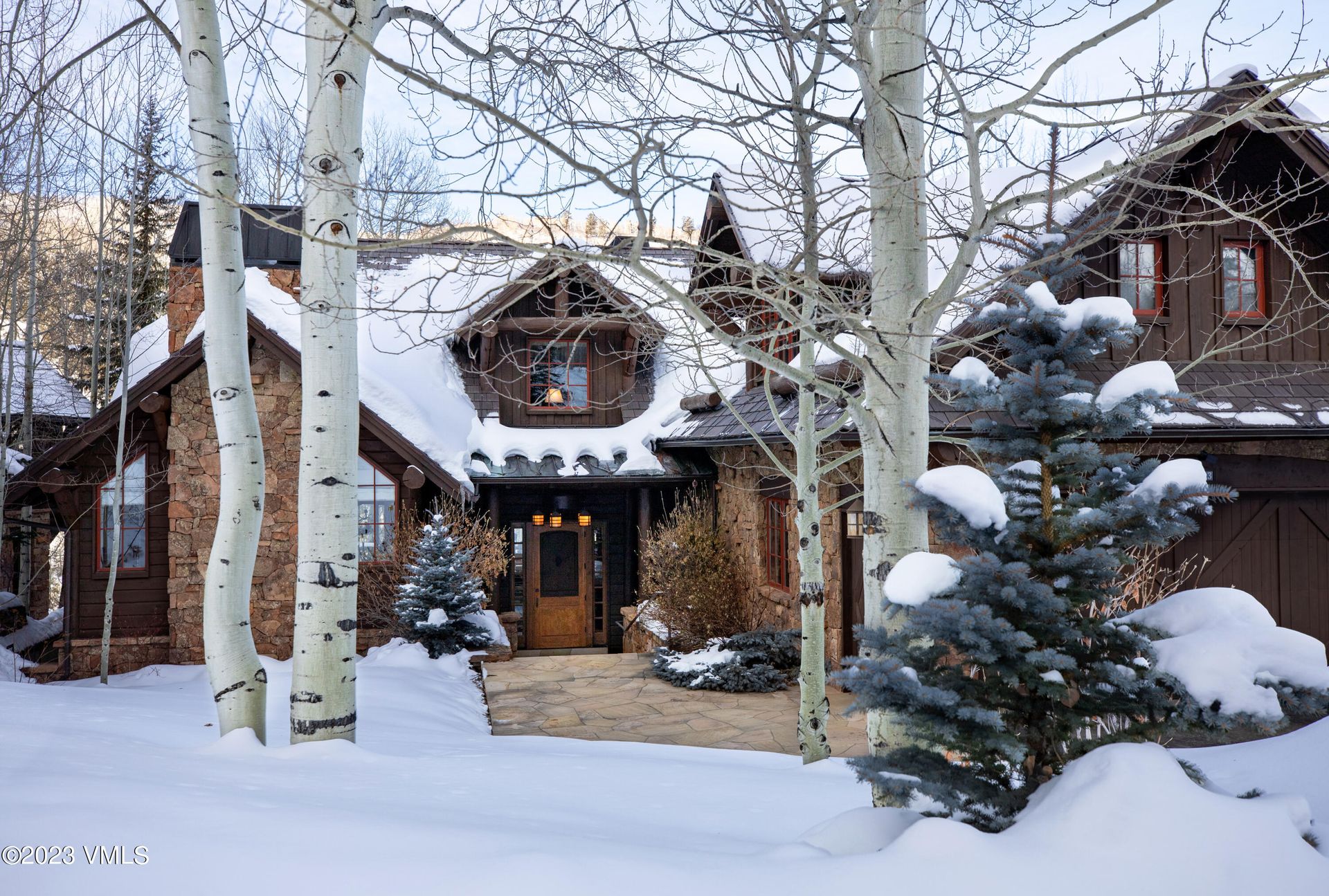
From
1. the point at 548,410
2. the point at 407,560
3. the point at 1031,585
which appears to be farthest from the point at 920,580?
the point at 548,410

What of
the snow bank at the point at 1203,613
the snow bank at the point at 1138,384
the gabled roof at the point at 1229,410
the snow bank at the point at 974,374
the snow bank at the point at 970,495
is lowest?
the snow bank at the point at 1203,613

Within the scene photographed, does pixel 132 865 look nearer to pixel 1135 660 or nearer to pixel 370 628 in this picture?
pixel 1135 660

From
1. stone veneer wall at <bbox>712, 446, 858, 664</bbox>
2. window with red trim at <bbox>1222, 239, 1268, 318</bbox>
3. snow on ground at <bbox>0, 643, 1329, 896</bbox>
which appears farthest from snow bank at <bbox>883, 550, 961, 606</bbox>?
window with red trim at <bbox>1222, 239, 1268, 318</bbox>

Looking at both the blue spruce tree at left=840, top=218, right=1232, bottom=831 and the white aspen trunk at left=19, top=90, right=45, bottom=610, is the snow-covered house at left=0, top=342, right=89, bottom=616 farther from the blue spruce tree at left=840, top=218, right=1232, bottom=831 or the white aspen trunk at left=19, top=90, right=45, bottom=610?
the blue spruce tree at left=840, top=218, right=1232, bottom=831

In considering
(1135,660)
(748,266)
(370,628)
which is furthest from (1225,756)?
(370,628)

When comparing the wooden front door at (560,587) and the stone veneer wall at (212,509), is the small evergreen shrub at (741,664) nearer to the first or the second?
the wooden front door at (560,587)

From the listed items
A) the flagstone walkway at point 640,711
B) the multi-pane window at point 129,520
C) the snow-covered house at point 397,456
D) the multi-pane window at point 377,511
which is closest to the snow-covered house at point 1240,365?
the flagstone walkway at point 640,711

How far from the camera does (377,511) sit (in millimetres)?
11523

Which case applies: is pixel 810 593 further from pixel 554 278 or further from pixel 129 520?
pixel 129 520

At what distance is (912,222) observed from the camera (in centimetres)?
340

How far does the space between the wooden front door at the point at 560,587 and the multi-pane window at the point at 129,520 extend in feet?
17.7

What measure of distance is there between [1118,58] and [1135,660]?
309 centimetres

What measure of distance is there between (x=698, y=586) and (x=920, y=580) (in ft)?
26.5

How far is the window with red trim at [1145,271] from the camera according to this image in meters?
9.59
